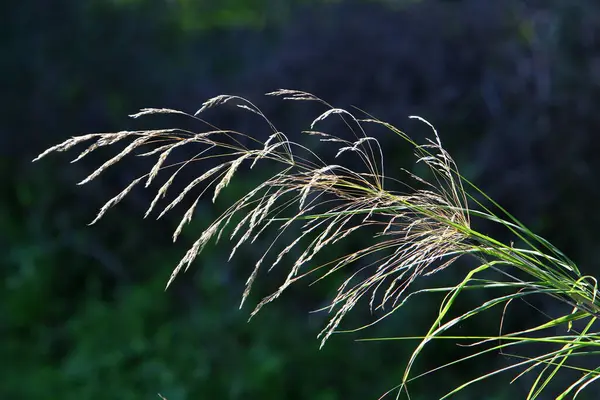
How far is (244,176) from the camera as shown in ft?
17.2

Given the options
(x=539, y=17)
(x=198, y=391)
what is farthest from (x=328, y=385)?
(x=539, y=17)

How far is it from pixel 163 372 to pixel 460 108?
2317 millimetres

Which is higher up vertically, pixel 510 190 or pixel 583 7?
pixel 583 7

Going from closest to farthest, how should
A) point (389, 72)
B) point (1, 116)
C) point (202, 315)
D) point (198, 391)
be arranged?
point (198, 391), point (202, 315), point (389, 72), point (1, 116)

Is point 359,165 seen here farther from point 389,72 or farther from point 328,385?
point 328,385

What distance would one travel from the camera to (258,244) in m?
4.91

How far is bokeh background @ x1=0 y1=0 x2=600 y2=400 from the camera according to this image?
4559mm

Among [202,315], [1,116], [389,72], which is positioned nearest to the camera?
[202,315]

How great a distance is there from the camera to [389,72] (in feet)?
17.0

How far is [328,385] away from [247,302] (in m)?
0.72

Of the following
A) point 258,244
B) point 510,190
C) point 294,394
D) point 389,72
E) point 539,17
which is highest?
point 539,17

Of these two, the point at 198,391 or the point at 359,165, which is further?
the point at 359,165

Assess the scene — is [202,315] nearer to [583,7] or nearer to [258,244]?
[258,244]

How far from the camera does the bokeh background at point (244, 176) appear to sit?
4.56 metres
